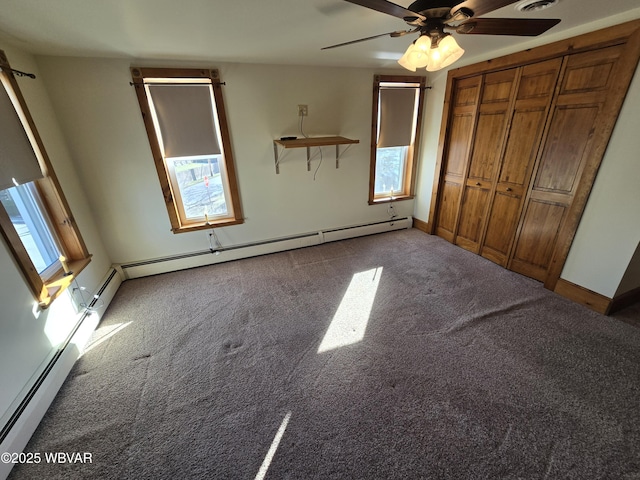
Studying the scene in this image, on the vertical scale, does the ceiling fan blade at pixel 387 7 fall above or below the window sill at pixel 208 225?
above

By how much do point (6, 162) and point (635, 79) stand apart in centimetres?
430

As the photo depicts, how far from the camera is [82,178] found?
2.55 m

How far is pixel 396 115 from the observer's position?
3527mm

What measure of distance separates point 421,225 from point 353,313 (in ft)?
7.79

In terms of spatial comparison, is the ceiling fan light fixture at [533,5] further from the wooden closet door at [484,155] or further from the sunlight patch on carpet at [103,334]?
the sunlight patch on carpet at [103,334]

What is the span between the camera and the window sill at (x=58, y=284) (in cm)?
179

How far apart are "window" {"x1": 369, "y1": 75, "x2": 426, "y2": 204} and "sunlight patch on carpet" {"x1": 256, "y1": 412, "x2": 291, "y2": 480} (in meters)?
3.01

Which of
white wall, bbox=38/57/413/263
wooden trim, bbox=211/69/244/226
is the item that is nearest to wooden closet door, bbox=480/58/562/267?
Answer: white wall, bbox=38/57/413/263

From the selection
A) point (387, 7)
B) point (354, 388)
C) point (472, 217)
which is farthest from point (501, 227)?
point (387, 7)

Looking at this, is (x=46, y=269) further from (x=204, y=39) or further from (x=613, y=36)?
(x=613, y=36)

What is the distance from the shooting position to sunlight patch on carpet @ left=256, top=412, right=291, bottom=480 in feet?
4.18

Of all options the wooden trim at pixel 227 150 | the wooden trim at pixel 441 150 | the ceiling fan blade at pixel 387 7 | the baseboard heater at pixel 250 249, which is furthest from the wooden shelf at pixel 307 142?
the ceiling fan blade at pixel 387 7

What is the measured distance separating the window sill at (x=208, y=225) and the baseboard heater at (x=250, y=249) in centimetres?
29

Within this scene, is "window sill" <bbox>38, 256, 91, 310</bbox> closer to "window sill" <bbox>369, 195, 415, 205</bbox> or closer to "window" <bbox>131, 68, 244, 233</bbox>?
"window" <bbox>131, 68, 244, 233</bbox>
